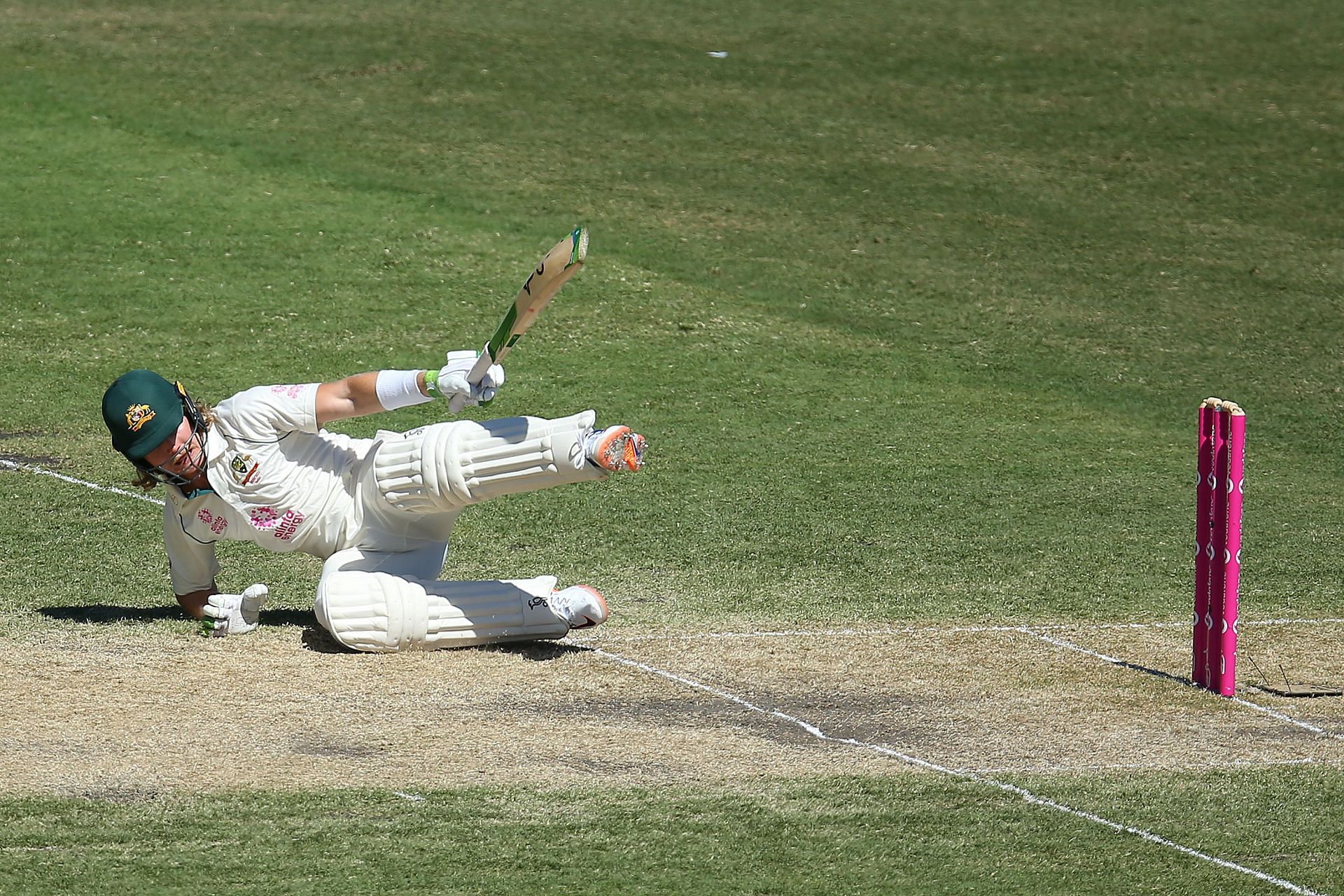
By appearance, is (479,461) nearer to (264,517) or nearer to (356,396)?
(356,396)

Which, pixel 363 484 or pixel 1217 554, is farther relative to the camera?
pixel 363 484

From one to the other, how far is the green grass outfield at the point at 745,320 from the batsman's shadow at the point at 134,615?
15 cm

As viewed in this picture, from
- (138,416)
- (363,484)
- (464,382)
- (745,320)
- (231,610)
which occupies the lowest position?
(231,610)

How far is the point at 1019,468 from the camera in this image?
10422 mm

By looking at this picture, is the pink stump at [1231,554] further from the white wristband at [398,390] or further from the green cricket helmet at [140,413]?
the green cricket helmet at [140,413]

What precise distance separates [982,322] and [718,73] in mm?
5941

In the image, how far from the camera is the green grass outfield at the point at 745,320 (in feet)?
16.8

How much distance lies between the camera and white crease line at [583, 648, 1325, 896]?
489 cm

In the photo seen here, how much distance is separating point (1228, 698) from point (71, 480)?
251 inches

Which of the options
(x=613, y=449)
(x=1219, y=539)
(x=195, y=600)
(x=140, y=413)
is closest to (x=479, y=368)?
(x=613, y=449)

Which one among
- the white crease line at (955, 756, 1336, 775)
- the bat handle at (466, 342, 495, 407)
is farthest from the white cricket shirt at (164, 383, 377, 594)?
the white crease line at (955, 756, 1336, 775)

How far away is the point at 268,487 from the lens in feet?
Result: 22.2

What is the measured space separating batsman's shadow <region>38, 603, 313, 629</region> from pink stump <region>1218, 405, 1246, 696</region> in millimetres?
3656

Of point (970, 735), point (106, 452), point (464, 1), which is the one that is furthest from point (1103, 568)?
point (464, 1)
